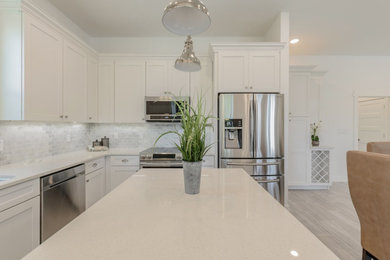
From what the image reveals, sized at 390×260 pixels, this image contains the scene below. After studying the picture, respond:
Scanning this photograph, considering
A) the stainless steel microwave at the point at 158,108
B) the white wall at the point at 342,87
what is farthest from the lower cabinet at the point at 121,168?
the white wall at the point at 342,87

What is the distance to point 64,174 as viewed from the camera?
1.98 metres

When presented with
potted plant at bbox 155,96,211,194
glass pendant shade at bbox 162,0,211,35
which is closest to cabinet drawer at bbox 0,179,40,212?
potted plant at bbox 155,96,211,194

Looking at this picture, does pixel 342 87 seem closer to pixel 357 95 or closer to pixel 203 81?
pixel 357 95

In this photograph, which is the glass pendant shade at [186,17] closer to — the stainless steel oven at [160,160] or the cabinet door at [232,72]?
the cabinet door at [232,72]

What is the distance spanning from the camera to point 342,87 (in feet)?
15.0

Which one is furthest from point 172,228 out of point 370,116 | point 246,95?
point 370,116

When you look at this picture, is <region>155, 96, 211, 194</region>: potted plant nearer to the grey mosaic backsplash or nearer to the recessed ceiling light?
the grey mosaic backsplash

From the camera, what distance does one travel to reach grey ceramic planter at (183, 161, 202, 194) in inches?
41.5

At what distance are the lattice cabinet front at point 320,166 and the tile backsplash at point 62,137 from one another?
2253mm

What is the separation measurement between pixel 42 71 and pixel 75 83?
0.60 meters

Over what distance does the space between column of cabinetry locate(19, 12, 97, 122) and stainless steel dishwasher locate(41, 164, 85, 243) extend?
651 millimetres

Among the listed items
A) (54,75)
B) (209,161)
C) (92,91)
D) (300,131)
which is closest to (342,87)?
(300,131)

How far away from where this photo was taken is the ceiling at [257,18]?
266cm

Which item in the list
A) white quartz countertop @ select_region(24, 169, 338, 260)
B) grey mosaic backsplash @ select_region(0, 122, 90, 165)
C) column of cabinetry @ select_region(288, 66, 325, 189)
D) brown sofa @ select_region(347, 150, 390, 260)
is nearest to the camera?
white quartz countertop @ select_region(24, 169, 338, 260)
